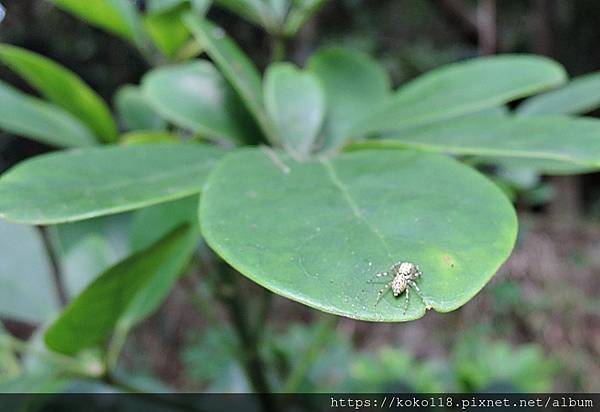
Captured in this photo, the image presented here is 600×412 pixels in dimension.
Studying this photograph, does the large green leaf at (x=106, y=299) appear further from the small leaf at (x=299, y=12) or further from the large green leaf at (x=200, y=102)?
the small leaf at (x=299, y=12)

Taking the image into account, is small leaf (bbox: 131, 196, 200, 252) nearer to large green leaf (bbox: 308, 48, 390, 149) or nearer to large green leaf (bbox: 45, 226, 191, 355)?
large green leaf (bbox: 45, 226, 191, 355)

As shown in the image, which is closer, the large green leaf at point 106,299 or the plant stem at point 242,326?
the large green leaf at point 106,299

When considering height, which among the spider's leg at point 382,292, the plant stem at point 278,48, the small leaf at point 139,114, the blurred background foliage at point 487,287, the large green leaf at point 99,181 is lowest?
the blurred background foliage at point 487,287

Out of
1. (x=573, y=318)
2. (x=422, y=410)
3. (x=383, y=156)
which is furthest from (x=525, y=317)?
(x=383, y=156)

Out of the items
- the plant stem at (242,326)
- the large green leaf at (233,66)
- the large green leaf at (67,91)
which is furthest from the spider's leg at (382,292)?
the large green leaf at (67,91)

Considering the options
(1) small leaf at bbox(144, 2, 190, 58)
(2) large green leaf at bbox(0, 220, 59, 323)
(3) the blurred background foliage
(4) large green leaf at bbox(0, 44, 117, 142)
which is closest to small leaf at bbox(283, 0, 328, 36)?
(1) small leaf at bbox(144, 2, 190, 58)
